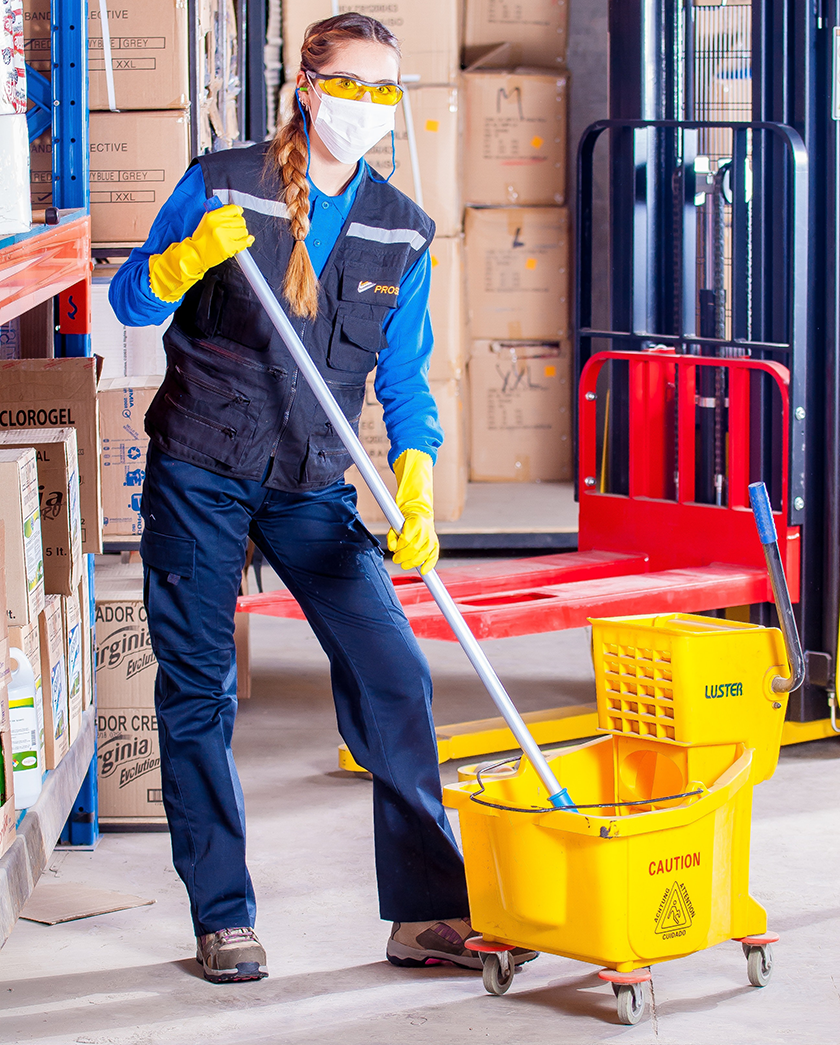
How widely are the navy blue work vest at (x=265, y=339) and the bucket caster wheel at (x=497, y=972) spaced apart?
107cm

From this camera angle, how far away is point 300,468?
3.12 meters

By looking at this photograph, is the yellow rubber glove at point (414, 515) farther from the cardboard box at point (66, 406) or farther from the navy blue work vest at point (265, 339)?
the cardboard box at point (66, 406)

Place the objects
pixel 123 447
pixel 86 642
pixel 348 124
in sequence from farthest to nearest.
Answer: pixel 123 447, pixel 86 642, pixel 348 124

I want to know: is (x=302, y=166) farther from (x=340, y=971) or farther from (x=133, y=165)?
(x=340, y=971)

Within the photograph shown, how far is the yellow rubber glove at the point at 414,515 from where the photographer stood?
3074 mm

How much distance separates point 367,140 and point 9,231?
740 mm

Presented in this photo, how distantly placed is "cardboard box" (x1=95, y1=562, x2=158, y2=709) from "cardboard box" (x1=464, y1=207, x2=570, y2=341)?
4.91m

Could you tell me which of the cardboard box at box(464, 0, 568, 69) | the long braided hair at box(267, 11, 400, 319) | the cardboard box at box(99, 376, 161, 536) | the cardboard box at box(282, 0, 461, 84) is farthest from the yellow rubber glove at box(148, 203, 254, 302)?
the cardboard box at box(464, 0, 568, 69)

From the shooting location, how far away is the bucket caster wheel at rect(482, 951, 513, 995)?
3078 millimetres

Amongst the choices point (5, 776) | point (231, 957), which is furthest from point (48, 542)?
point (231, 957)

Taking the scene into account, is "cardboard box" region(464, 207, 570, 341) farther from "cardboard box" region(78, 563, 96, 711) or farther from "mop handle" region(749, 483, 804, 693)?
"mop handle" region(749, 483, 804, 693)

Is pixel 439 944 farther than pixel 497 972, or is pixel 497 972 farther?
pixel 439 944

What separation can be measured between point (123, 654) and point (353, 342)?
1491 mm

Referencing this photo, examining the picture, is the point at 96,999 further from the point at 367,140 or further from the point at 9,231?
the point at 367,140
